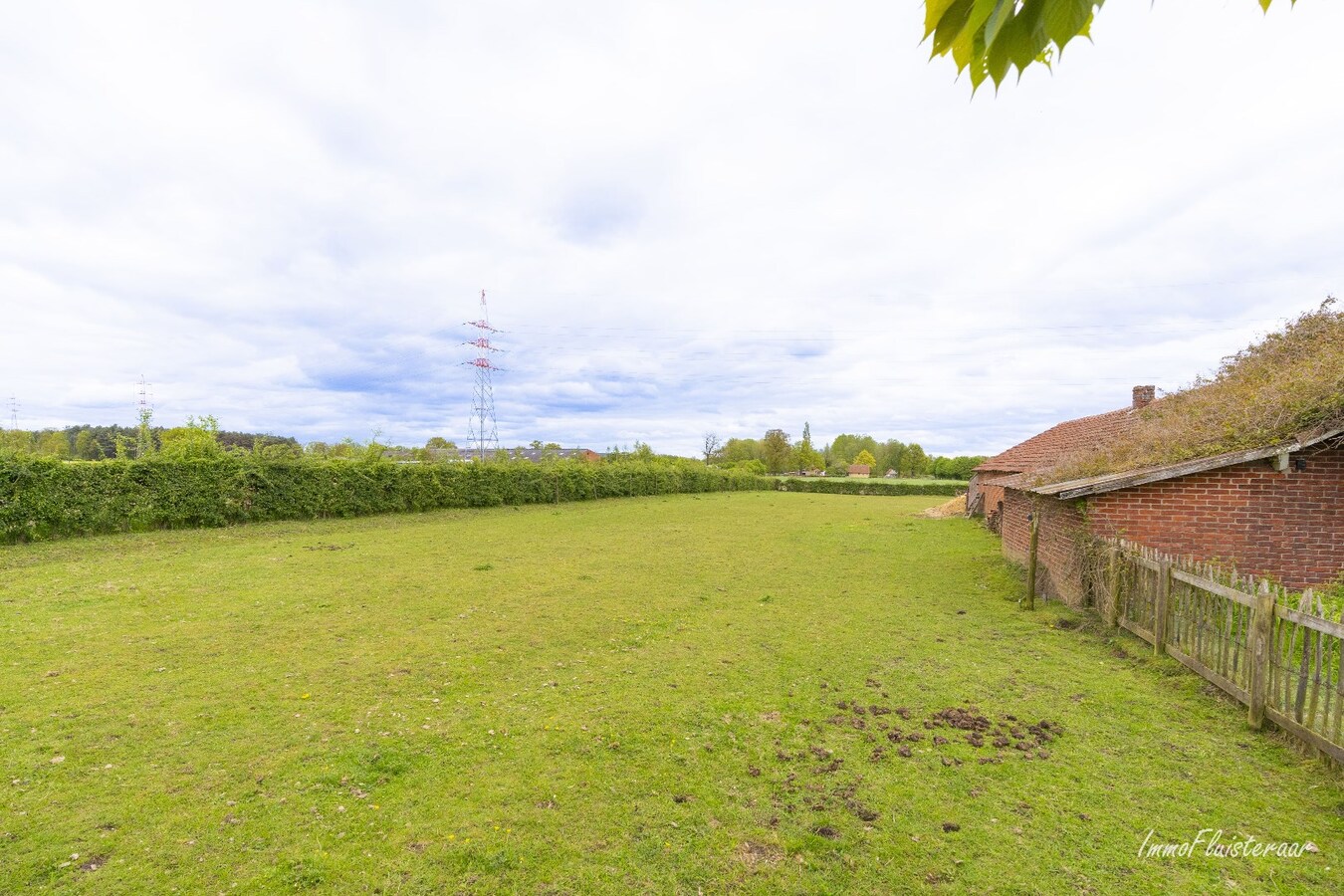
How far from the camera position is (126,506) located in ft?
50.4

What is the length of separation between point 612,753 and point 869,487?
2269 inches

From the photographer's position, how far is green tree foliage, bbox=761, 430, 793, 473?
8762cm

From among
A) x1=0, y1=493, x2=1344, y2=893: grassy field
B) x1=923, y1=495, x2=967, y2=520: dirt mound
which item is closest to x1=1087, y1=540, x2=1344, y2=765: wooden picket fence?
x1=0, y1=493, x2=1344, y2=893: grassy field

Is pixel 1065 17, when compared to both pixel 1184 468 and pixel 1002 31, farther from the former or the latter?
pixel 1184 468

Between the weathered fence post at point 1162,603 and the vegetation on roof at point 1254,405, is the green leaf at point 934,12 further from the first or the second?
the vegetation on roof at point 1254,405

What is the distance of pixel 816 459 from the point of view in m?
96.4

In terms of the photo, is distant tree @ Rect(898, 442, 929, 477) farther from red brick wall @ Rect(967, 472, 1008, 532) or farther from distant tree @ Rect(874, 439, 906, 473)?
red brick wall @ Rect(967, 472, 1008, 532)

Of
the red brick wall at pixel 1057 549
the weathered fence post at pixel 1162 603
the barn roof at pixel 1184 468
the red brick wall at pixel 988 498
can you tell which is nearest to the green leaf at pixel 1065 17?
the weathered fence post at pixel 1162 603

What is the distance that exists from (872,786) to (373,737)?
12.7 ft

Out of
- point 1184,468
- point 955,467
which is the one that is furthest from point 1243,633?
point 955,467

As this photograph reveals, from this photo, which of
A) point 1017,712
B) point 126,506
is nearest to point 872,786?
point 1017,712

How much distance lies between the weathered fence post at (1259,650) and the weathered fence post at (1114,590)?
2702 millimetres

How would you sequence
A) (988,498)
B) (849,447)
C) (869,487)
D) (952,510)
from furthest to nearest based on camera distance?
1. (849,447)
2. (869,487)
3. (952,510)
4. (988,498)

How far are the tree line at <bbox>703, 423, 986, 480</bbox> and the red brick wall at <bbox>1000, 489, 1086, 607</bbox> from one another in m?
63.1
